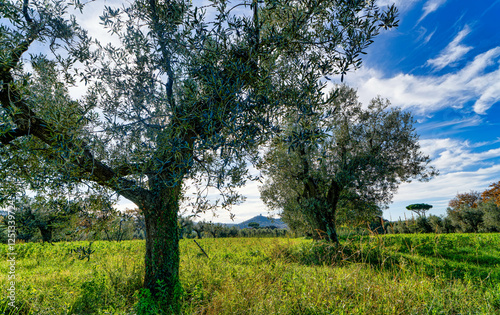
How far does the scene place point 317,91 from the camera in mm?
4871

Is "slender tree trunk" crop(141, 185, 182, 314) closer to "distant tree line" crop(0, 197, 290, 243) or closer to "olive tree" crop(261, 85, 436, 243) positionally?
"distant tree line" crop(0, 197, 290, 243)

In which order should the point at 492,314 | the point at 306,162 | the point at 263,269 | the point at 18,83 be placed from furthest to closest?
the point at 306,162, the point at 263,269, the point at 18,83, the point at 492,314

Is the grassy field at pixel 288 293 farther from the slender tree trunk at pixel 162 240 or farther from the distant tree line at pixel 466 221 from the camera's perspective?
the distant tree line at pixel 466 221

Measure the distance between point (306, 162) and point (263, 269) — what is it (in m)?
8.08

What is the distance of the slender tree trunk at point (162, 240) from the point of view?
7.20m

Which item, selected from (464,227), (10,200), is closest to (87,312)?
(10,200)

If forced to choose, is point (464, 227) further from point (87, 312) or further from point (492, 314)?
point (87, 312)

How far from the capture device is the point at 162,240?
288 inches

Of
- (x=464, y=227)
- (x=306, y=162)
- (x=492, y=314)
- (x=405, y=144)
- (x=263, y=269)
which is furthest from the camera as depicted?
(x=464, y=227)

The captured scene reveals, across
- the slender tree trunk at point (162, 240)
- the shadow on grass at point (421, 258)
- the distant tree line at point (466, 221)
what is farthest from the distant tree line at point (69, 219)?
the distant tree line at point (466, 221)

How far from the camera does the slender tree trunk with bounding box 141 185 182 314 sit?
7.20m

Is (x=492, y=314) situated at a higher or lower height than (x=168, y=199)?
lower

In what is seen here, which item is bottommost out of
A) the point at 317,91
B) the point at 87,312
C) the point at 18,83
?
the point at 87,312

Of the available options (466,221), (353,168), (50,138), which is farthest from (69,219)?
(466,221)
